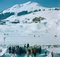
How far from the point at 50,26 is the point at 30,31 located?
4.17 metres

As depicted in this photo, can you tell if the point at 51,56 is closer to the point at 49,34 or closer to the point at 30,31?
the point at 49,34

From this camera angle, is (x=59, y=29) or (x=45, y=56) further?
(x=59, y=29)

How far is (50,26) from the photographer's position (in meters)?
34.7

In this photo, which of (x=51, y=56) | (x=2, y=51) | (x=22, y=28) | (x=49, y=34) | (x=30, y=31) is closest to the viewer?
(x=51, y=56)

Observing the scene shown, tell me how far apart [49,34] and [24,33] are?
321 centimetres

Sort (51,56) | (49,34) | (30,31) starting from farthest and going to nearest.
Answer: (30,31)
(49,34)
(51,56)

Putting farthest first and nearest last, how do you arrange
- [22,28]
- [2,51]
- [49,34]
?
[22,28], [49,34], [2,51]

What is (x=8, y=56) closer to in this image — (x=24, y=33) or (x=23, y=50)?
(x=23, y=50)

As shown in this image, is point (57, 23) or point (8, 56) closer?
point (8, 56)

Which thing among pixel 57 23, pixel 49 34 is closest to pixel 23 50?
pixel 49 34

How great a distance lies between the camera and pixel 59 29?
31.8 m

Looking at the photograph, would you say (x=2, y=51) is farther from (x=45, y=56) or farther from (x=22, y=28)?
(x=22, y=28)

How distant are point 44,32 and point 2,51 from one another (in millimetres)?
14580

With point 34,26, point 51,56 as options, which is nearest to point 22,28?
point 34,26
